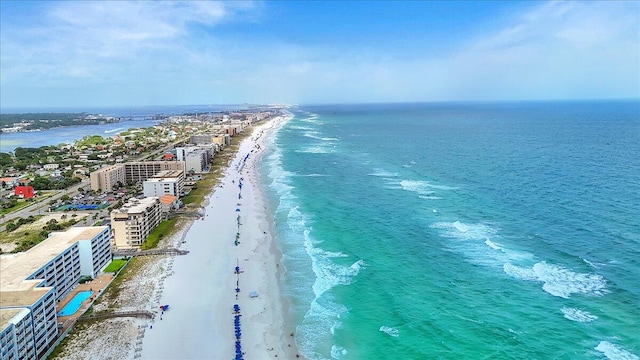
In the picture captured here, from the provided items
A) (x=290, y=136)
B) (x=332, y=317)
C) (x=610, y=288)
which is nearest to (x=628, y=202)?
(x=610, y=288)

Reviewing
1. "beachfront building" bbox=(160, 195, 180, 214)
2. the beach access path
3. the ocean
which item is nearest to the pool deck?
the beach access path

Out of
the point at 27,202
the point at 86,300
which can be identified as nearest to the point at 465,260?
the point at 86,300

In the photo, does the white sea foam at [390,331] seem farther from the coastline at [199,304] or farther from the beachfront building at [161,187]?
the beachfront building at [161,187]

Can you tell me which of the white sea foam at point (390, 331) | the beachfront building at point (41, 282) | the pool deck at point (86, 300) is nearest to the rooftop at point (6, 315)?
the beachfront building at point (41, 282)

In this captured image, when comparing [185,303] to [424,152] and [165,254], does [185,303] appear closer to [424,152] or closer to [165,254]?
[165,254]

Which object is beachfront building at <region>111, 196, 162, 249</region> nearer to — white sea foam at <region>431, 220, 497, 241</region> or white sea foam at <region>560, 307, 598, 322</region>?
white sea foam at <region>431, 220, 497, 241</region>
